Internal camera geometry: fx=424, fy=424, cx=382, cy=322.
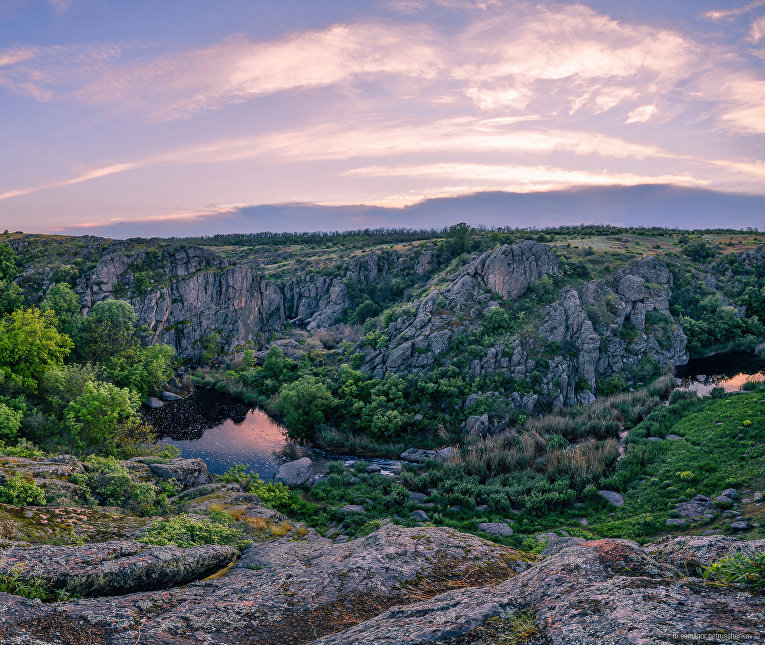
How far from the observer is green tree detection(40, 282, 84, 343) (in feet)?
166

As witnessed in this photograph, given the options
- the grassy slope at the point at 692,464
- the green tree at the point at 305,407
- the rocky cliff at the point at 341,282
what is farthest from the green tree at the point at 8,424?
the rocky cliff at the point at 341,282

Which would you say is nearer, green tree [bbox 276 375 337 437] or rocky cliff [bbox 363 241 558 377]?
green tree [bbox 276 375 337 437]

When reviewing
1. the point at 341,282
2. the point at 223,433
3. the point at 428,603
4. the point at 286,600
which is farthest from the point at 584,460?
the point at 341,282

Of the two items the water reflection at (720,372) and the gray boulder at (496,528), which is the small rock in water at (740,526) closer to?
the gray boulder at (496,528)

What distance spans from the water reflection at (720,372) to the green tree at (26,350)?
66.6 metres

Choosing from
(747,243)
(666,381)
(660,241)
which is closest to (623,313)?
(666,381)

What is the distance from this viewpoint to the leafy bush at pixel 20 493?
15.4 meters

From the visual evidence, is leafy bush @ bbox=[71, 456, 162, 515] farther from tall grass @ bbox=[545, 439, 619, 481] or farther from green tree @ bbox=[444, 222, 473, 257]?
green tree @ bbox=[444, 222, 473, 257]

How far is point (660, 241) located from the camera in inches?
3573

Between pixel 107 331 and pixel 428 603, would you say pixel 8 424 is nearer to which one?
pixel 107 331

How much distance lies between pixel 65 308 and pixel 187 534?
166 feet

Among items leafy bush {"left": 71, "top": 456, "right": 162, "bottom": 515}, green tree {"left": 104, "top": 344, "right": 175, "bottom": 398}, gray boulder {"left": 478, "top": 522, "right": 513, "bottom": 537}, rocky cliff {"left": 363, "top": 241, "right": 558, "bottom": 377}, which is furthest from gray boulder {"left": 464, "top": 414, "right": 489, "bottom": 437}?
green tree {"left": 104, "top": 344, "right": 175, "bottom": 398}

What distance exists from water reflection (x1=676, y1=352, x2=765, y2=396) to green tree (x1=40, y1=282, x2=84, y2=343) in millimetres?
71749

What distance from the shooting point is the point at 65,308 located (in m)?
53.1
